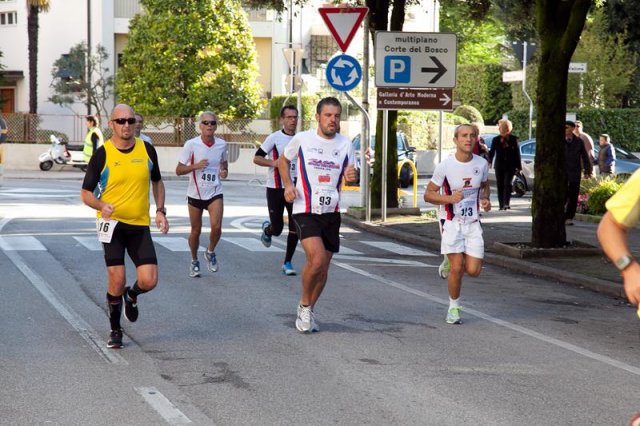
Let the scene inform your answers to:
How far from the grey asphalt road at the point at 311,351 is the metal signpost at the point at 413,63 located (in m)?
6.51

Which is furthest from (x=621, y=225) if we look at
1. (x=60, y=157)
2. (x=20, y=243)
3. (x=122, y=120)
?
(x=60, y=157)

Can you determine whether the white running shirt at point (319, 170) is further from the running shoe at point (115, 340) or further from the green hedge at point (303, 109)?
the green hedge at point (303, 109)

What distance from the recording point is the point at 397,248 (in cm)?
1822

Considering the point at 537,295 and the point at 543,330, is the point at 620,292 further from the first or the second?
the point at 543,330

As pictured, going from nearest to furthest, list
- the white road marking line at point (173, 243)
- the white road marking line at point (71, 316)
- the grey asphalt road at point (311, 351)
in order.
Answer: the grey asphalt road at point (311, 351)
the white road marking line at point (71, 316)
the white road marking line at point (173, 243)

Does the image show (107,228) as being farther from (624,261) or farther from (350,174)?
(624,261)

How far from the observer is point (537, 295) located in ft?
43.0

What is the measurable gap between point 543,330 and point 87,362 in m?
3.97

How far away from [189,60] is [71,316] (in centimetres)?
3441

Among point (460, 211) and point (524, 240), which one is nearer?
point (460, 211)

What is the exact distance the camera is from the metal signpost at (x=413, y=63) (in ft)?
Result: 69.5

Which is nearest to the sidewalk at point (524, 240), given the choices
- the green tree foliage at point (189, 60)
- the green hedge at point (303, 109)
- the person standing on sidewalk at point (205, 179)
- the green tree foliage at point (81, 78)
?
the person standing on sidewalk at point (205, 179)

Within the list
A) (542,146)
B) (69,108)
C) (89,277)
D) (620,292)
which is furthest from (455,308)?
(69,108)

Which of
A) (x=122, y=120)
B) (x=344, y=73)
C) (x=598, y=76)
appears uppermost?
(x=598, y=76)
